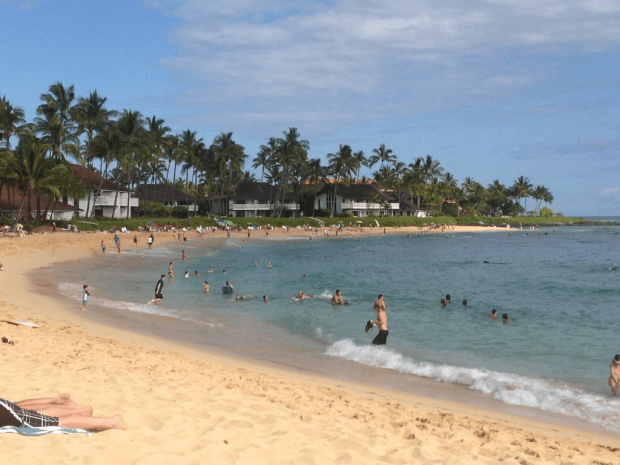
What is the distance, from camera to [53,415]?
7.00 meters

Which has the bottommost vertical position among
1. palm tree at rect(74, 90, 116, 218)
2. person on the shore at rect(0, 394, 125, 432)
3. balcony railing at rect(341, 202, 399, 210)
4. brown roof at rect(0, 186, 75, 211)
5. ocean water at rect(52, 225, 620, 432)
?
ocean water at rect(52, 225, 620, 432)

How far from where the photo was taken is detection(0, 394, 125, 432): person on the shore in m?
6.39

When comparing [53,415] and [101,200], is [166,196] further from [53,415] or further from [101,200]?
[53,415]

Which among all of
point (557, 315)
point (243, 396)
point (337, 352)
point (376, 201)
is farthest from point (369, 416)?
point (376, 201)

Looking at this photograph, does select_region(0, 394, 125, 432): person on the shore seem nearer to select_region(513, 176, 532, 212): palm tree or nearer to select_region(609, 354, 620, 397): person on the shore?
select_region(609, 354, 620, 397): person on the shore

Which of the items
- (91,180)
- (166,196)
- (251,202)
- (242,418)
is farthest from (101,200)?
(242,418)

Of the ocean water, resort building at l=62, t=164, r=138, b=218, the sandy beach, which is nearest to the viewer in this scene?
the sandy beach

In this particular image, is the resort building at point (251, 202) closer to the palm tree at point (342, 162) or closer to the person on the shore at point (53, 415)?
the palm tree at point (342, 162)

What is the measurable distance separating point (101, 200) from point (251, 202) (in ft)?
118

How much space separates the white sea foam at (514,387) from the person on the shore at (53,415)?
8.47 meters

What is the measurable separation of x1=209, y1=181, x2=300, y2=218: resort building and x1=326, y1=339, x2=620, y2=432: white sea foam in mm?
85541

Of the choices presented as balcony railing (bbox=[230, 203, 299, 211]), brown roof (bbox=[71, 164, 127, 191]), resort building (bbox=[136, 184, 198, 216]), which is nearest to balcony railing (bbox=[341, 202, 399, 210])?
balcony railing (bbox=[230, 203, 299, 211])

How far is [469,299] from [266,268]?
17.6 metres

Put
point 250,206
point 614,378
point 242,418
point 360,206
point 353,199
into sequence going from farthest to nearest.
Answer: point 360,206 < point 353,199 < point 250,206 < point 614,378 < point 242,418
